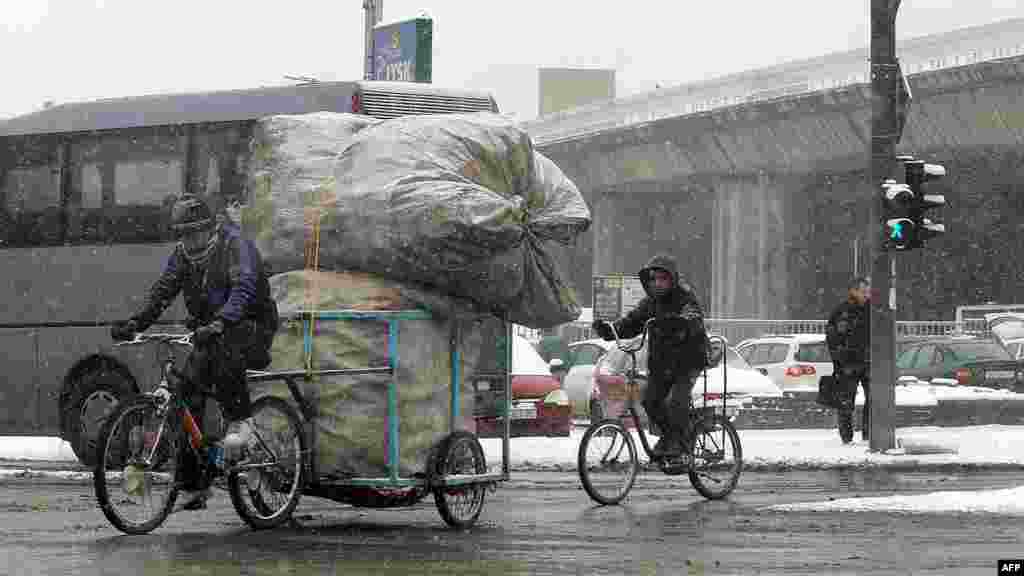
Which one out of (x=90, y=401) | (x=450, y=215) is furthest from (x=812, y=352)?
(x=450, y=215)

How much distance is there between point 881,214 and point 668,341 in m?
6.59

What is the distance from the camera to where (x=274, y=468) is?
11.2 m

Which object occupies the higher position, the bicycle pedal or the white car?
the white car

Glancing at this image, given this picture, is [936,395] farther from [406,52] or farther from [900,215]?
[900,215]

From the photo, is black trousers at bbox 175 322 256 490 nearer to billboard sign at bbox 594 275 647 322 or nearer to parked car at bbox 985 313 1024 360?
billboard sign at bbox 594 275 647 322

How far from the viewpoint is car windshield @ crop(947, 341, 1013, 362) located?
35094mm

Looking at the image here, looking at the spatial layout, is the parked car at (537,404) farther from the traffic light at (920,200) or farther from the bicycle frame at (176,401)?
the bicycle frame at (176,401)

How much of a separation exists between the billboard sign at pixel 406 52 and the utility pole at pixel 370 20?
113 centimetres

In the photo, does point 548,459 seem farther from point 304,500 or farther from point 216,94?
point 304,500

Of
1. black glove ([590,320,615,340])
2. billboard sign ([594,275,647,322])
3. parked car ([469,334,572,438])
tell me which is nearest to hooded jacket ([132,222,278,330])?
black glove ([590,320,615,340])

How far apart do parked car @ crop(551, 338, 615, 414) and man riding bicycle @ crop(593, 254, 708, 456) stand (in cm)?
1459

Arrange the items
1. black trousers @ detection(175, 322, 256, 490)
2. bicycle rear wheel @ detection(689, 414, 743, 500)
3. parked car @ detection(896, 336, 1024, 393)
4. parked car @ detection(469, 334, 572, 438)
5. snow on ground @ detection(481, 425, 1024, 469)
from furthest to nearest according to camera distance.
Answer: parked car @ detection(896, 336, 1024, 393), parked car @ detection(469, 334, 572, 438), snow on ground @ detection(481, 425, 1024, 469), bicycle rear wheel @ detection(689, 414, 743, 500), black trousers @ detection(175, 322, 256, 490)

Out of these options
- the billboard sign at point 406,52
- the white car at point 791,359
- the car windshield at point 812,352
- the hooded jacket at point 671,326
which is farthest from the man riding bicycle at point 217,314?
the car windshield at point 812,352

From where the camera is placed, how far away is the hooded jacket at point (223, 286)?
35.7 ft
